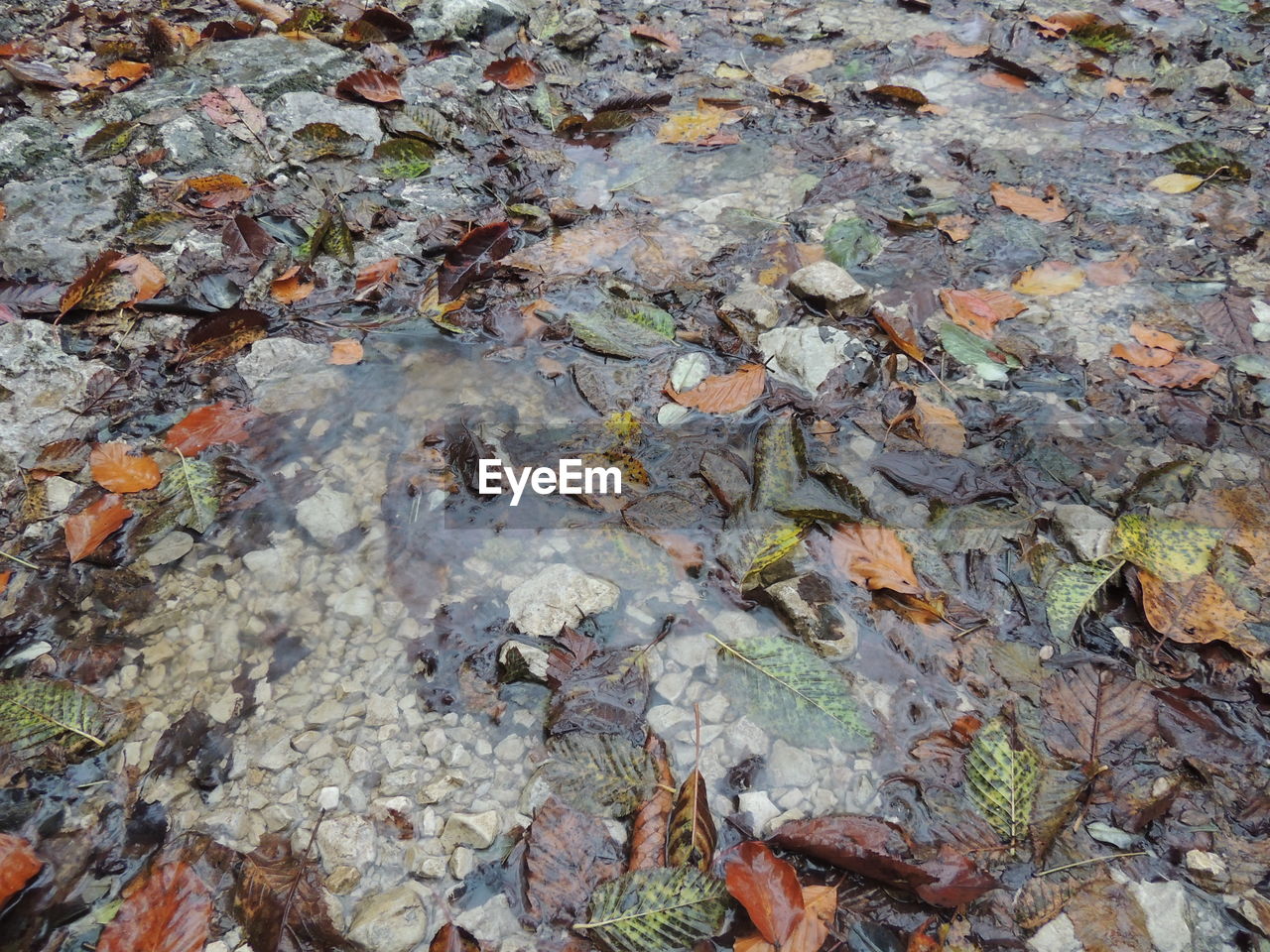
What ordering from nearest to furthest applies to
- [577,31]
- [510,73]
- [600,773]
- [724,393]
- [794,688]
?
[600,773]
[794,688]
[724,393]
[510,73]
[577,31]

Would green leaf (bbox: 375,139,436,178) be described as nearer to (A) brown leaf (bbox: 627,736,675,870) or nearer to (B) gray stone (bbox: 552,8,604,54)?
(B) gray stone (bbox: 552,8,604,54)

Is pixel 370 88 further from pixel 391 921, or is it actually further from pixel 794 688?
pixel 391 921

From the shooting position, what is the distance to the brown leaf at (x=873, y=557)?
1.90 meters

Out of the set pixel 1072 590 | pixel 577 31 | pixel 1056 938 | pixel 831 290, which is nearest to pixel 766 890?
pixel 1056 938

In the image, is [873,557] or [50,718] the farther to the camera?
[873,557]

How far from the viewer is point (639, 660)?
1777 millimetres

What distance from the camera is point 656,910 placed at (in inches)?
55.7

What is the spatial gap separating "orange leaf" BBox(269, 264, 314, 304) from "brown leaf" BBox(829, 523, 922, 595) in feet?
6.44

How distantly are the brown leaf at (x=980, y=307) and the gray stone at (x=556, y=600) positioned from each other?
1.56 metres

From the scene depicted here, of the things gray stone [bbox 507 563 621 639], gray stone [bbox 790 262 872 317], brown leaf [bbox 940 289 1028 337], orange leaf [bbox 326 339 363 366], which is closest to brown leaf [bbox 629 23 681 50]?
gray stone [bbox 790 262 872 317]

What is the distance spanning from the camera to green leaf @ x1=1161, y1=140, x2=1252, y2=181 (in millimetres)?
3139

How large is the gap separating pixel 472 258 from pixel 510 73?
1590mm

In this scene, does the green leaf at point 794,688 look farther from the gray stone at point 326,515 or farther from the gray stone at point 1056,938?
the gray stone at point 326,515

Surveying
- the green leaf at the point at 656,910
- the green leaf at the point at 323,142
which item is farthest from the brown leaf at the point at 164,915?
the green leaf at the point at 323,142
